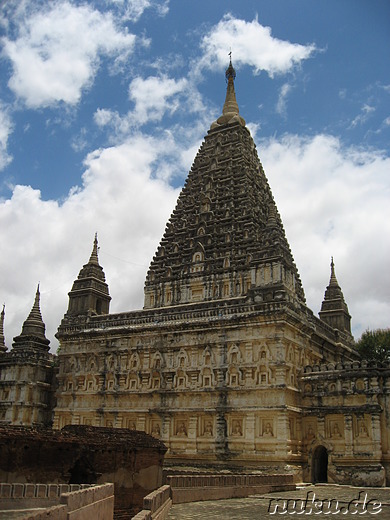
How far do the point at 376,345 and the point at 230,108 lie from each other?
25.2 meters

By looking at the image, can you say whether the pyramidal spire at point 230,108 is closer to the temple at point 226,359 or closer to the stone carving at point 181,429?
the temple at point 226,359

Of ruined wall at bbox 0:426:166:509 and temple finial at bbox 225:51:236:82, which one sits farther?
temple finial at bbox 225:51:236:82

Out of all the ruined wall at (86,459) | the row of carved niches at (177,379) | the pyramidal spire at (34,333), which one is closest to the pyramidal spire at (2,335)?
the pyramidal spire at (34,333)

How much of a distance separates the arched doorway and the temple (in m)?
0.10

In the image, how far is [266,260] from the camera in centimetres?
3538

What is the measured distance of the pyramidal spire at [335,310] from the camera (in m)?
47.6

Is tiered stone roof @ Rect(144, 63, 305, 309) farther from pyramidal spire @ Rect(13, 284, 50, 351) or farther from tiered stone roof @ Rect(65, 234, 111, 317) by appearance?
pyramidal spire @ Rect(13, 284, 50, 351)

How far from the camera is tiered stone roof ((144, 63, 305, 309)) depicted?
35.8m

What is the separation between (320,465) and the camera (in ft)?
110

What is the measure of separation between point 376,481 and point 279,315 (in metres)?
10.2

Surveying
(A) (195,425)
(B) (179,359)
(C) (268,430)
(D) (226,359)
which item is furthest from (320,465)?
(B) (179,359)

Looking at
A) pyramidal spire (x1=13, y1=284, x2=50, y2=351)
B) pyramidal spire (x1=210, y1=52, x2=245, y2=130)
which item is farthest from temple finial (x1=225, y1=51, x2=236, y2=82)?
pyramidal spire (x1=13, y1=284, x2=50, y2=351)

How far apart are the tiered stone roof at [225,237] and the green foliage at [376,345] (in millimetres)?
13265

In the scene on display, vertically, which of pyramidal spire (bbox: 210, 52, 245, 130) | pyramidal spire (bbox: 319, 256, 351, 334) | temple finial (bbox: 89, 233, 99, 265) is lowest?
pyramidal spire (bbox: 319, 256, 351, 334)
